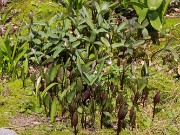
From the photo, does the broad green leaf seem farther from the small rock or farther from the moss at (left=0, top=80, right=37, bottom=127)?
the small rock

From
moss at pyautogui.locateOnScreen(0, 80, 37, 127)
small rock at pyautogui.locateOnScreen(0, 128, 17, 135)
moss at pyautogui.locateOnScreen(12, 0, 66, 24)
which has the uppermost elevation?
moss at pyautogui.locateOnScreen(12, 0, 66, 24)

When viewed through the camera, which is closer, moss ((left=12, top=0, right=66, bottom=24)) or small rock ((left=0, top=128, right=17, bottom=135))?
small rock ((left=0, top=128, right=17, bottom=135))

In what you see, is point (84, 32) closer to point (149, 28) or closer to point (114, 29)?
point (114, 29)

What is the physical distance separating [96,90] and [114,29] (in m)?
0.80

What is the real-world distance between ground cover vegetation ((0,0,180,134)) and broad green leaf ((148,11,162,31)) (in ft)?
0.03

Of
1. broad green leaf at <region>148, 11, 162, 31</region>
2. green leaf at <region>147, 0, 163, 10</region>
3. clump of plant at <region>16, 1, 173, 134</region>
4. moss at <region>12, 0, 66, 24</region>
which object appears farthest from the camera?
moss at <region>12, 0, 66, 24</region>

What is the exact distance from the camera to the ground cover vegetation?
147 inches

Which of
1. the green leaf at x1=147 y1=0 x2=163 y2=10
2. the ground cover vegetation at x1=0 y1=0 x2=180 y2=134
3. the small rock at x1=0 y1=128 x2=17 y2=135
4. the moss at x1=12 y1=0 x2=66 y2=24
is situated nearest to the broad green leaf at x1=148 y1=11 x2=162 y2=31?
the ground cover vegetation at x1=0 y1=0 x2=180 y2=134

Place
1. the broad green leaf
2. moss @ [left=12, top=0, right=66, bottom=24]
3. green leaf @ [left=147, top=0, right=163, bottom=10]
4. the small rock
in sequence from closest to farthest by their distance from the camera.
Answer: the small rock < green leaf @ [left=147, top=0, right=163, bottom=10] < the broad green leaf < moss @ [left=12, top=0, right=66, bottom=24]

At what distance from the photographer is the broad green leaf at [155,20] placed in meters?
4.61

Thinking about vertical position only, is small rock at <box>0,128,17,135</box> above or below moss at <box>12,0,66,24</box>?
below

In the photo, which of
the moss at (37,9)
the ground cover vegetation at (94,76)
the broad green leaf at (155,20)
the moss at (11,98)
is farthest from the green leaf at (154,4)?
the moss at (11,98)

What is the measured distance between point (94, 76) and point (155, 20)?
1.28 m

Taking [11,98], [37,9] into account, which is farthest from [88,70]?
[37,9]
